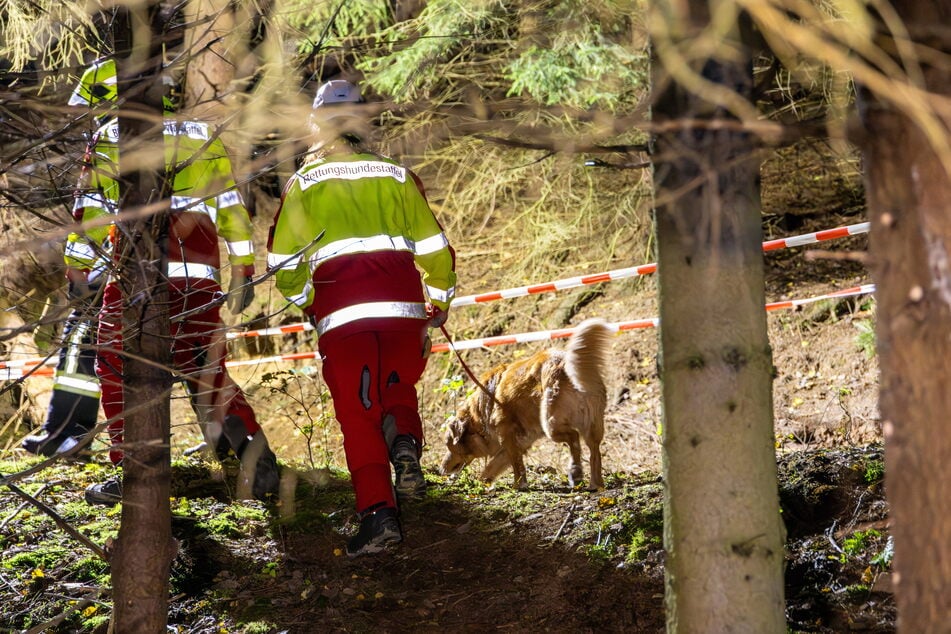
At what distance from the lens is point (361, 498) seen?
4445 mm

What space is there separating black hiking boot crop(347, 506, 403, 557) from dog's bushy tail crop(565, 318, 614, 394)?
6.21 feet

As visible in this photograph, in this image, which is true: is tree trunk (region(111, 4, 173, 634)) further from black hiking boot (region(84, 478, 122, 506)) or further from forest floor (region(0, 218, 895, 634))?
black hiking boot (region(84, 478, 122, 506))

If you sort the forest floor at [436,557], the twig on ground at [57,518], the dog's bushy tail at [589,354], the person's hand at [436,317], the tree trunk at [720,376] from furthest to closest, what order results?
the dog's bushy tail at [589,354] → the person's hand at [436,317] → the forest floor at [436,557] → the twig on ground at [57,518] → the tree trunk at [720,376]

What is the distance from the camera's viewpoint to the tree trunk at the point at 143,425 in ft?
10.7

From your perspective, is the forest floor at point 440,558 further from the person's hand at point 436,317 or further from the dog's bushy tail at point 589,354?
the person's hand at point 436,317

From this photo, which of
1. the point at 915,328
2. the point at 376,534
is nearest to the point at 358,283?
the point at 376,534

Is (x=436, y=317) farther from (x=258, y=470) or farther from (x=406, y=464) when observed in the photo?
(x=258, y=470)

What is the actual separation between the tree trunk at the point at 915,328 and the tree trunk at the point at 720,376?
514 millimetres

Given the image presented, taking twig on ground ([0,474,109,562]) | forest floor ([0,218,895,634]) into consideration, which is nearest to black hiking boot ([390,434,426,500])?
forest floor ([0,218,895,634])

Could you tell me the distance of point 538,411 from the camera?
6336 millimetres

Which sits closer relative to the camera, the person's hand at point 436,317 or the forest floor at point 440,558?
the forest floor at point 440,558

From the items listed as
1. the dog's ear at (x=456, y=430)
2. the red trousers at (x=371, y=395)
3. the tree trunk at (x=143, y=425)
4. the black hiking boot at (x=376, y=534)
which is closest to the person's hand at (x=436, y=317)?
the red trousers at (x=371, y=395)

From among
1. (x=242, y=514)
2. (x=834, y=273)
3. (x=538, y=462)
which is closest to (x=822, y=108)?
(x=834, y=273)

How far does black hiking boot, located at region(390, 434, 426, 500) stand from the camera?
15.5 ft
